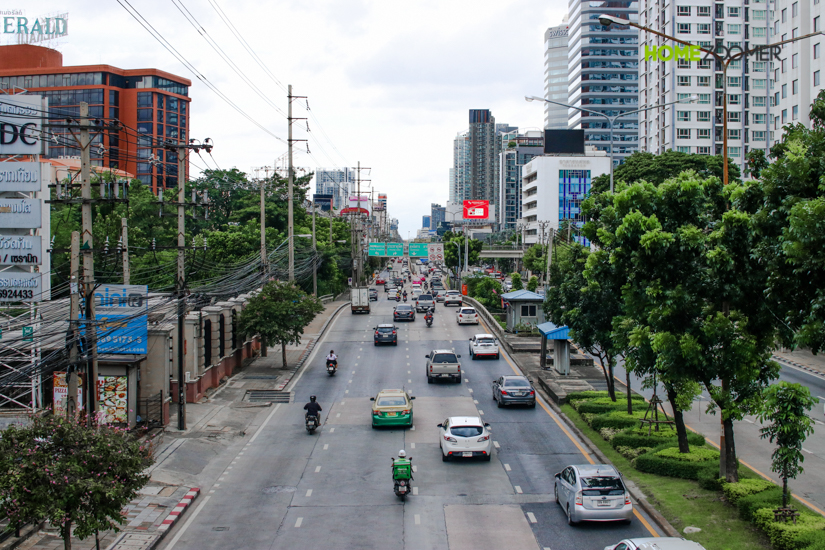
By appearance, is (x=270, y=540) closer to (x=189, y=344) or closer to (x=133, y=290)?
(x=133, y=290)

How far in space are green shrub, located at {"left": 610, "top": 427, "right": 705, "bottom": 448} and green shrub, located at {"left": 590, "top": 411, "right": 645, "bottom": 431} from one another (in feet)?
5.49

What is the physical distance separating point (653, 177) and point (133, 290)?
178ft

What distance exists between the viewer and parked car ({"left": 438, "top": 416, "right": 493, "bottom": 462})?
23.5m

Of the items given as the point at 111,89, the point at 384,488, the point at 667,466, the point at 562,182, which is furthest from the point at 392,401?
the point at 111,89

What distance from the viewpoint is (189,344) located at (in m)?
31.9

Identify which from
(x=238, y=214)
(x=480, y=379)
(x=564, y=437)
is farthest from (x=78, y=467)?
(x=238, y=214)

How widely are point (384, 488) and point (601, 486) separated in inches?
255

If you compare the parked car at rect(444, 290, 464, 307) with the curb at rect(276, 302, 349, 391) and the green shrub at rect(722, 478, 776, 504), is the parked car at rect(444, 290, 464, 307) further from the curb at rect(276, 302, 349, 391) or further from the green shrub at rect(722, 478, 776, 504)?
the green shrub at rect(722, 478, 776, 504)

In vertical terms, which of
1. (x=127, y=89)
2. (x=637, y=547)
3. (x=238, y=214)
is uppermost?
(x=127, y=89)

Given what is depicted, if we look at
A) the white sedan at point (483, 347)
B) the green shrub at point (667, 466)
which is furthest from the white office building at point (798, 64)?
the green shrub at point (667, 466)

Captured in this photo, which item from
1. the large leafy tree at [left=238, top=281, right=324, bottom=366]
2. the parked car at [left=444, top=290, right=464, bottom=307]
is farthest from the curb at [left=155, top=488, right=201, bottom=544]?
the parked car at [left=444, top=290, right=464, bottom=307]

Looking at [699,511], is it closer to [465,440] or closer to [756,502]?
[756,502]

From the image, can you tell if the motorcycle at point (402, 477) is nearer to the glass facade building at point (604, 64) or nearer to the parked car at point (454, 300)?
the parked car at point (454, 300)

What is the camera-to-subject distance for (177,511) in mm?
18641
